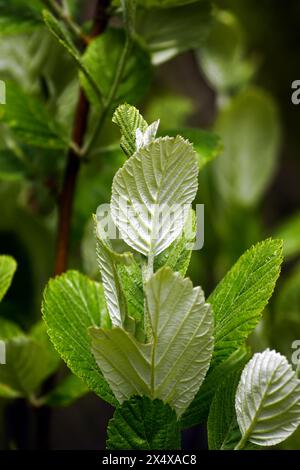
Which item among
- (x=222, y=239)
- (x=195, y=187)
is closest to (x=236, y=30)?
(x=222, y=239)

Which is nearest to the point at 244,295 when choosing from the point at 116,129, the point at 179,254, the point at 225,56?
the point at 179,254

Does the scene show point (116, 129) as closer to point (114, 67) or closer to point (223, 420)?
point (114, 67)

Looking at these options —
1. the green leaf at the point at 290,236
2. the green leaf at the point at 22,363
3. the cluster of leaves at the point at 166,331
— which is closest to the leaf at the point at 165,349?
the cluster of leaves at the point at 166,331

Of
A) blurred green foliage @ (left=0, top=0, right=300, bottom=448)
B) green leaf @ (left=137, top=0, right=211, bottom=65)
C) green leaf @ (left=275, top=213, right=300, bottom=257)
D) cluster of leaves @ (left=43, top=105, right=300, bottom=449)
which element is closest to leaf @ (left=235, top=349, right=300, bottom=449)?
cluster of leaves @ (left=43, top=105, right=300, bottom=449)

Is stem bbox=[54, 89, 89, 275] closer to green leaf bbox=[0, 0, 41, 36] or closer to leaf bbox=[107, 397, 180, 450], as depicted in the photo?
green leaf bbox=[0, 0, 41, 36]

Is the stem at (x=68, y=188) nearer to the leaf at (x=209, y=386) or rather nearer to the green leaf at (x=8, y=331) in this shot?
the green leaf at (x=8, y=331)

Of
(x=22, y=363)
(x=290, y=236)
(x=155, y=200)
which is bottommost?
(x=290, y=236)
